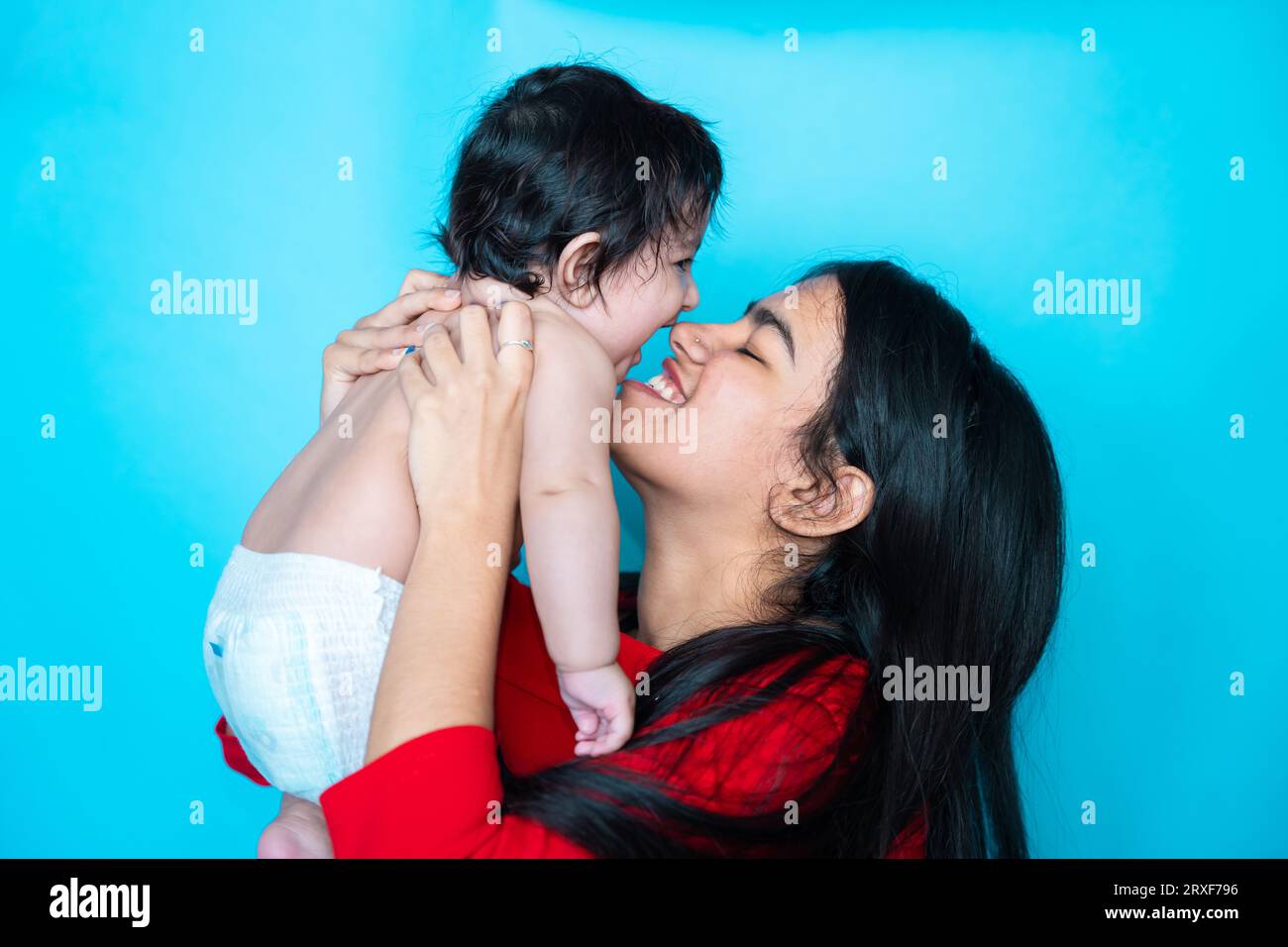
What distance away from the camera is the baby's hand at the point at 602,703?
120 cm

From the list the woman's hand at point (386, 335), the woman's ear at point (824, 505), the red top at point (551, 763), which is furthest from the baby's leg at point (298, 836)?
the woman's ear at point (824, 505)

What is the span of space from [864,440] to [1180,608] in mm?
1062

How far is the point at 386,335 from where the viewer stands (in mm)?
1486

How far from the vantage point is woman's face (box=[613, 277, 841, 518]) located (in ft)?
4.66

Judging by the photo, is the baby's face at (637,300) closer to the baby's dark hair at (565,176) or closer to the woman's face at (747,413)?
the baby's dark hair at (565,176)

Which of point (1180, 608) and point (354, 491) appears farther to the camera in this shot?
point (1180, 608)

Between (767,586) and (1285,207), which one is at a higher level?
(1285,207)

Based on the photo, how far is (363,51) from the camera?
2131 mm

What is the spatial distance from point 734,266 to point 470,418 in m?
1.10

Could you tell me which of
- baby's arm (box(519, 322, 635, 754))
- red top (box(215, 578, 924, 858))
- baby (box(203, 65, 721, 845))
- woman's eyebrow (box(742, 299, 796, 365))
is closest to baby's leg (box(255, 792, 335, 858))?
baby (box(203, 65, 721, 845))

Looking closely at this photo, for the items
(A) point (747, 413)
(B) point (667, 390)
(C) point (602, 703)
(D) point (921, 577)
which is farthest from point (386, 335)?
(D) point (921, 577)

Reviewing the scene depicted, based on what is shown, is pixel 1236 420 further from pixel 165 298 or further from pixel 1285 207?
pixel 165 298

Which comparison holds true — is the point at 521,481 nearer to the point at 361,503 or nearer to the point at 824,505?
the point at 361,503
